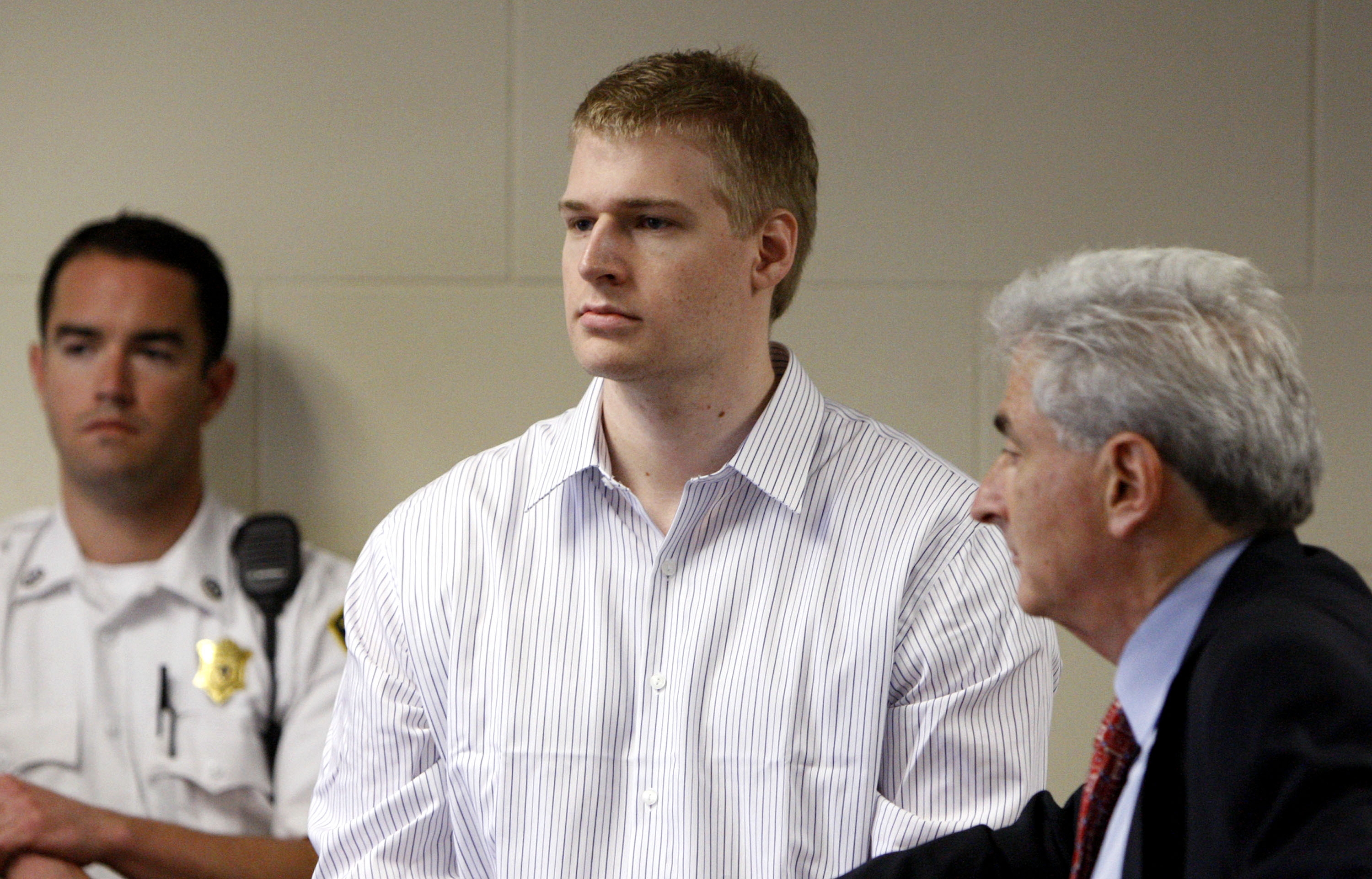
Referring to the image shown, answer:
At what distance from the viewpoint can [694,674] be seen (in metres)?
1.67

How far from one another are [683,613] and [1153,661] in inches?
25.2

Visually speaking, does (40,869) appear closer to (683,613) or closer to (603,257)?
(683,613)

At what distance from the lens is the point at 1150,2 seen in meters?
2.80

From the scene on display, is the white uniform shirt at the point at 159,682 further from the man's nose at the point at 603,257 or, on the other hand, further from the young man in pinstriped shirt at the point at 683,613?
the man's nose at the point at 603,257

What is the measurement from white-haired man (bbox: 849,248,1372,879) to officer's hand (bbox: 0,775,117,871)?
1.72 m

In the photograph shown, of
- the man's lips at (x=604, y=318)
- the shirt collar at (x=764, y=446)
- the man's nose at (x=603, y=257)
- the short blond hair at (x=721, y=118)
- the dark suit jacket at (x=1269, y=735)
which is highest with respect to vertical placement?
the short blond hair at (x=721, y=118)

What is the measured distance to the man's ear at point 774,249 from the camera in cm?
181

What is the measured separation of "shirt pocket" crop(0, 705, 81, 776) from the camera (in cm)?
259

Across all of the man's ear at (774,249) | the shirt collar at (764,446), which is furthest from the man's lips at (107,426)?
the man's ear at (774,249)

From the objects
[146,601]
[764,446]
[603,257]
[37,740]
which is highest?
[603,257]

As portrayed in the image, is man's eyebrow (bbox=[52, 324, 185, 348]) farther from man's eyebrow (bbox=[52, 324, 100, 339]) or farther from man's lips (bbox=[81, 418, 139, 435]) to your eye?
man's lips (bbox=[81, 418, 139, 435])

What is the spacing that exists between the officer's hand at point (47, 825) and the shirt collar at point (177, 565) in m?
0.39

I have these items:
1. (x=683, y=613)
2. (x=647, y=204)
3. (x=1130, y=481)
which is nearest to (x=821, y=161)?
(x=647, y=204)

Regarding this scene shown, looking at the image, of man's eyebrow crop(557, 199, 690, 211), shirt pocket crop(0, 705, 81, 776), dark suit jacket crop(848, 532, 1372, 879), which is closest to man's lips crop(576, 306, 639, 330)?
man's eyebrow crop(557, 199, 690, 211)
